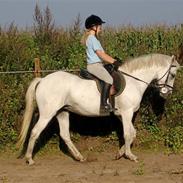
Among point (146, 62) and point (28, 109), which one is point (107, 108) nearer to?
point (146, 62)

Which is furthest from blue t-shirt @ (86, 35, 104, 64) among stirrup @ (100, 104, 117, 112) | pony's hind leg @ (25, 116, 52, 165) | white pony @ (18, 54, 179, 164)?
pony's hind leg @ (25, 116, 52, 165)

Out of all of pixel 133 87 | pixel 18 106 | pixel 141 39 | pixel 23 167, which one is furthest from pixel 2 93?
pixel 141 39

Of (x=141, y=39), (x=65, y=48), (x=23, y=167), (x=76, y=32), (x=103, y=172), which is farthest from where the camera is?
(x=141, y=39)

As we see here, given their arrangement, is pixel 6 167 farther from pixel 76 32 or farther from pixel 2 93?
pixel 76 32

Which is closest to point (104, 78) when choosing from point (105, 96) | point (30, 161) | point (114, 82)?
point (114, 82)

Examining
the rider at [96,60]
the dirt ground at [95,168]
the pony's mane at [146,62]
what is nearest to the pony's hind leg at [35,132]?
the dirt ground at [95,168]

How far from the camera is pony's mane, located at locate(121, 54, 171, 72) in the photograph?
887 cm

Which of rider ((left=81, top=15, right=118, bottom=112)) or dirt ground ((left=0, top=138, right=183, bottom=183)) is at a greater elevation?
rider ((left=81, top=15, right=118, bottom=112))

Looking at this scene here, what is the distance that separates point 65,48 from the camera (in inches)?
495

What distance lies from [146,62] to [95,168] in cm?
215

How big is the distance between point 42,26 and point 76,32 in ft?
3.08

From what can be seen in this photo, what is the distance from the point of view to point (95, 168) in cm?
828

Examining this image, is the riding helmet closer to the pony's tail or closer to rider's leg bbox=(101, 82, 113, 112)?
rider's leg bbox=(101, 82, 113, 112)

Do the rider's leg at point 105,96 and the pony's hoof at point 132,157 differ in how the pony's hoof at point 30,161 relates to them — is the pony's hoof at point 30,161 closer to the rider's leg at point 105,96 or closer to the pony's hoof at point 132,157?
the rider's leg at point 105,96
